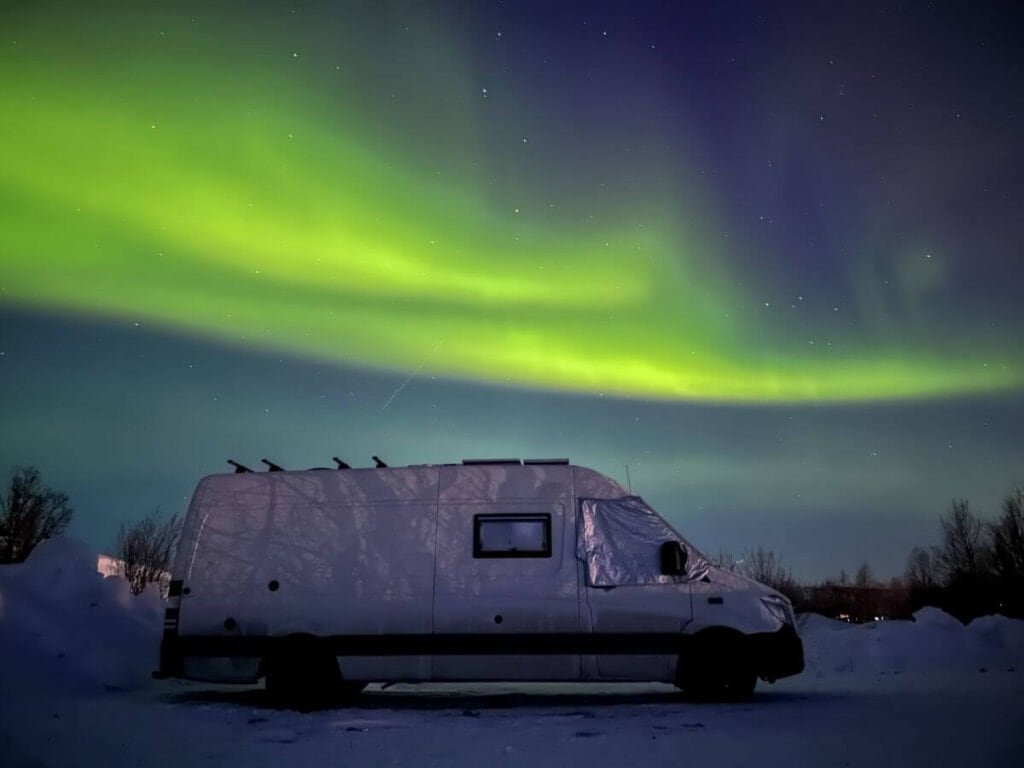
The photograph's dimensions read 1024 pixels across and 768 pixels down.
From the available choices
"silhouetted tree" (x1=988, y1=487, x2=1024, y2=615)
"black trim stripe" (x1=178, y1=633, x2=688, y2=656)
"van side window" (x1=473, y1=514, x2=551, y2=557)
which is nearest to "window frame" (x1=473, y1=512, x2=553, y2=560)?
"van side window" (x1=473, y1=514, x2=551, y2=557)

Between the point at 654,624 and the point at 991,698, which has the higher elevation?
the point at 654,624

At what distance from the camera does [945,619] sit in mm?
19484

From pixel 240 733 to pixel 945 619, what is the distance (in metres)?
18.1

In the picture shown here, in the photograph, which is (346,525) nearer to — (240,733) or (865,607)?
(240,733)

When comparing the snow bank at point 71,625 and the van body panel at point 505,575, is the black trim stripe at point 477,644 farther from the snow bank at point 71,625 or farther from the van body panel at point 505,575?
the snow bank at point 71,625

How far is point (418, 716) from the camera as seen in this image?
8.52 metres

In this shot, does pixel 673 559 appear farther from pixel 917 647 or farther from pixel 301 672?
pixel 917 647

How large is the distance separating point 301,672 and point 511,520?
122 inches

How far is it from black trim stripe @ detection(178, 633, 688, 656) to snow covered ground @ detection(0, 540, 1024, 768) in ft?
2.08

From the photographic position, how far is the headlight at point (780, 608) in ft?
30.3

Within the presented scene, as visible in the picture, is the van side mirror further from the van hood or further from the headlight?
the headlight

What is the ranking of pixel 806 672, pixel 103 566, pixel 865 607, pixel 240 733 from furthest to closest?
pixel 865 607 → pixel 103 566 → pixel 806 672 → pixel 240 733

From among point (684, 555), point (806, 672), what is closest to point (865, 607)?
point (806, 672)

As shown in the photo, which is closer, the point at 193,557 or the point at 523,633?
the point at 523,633
